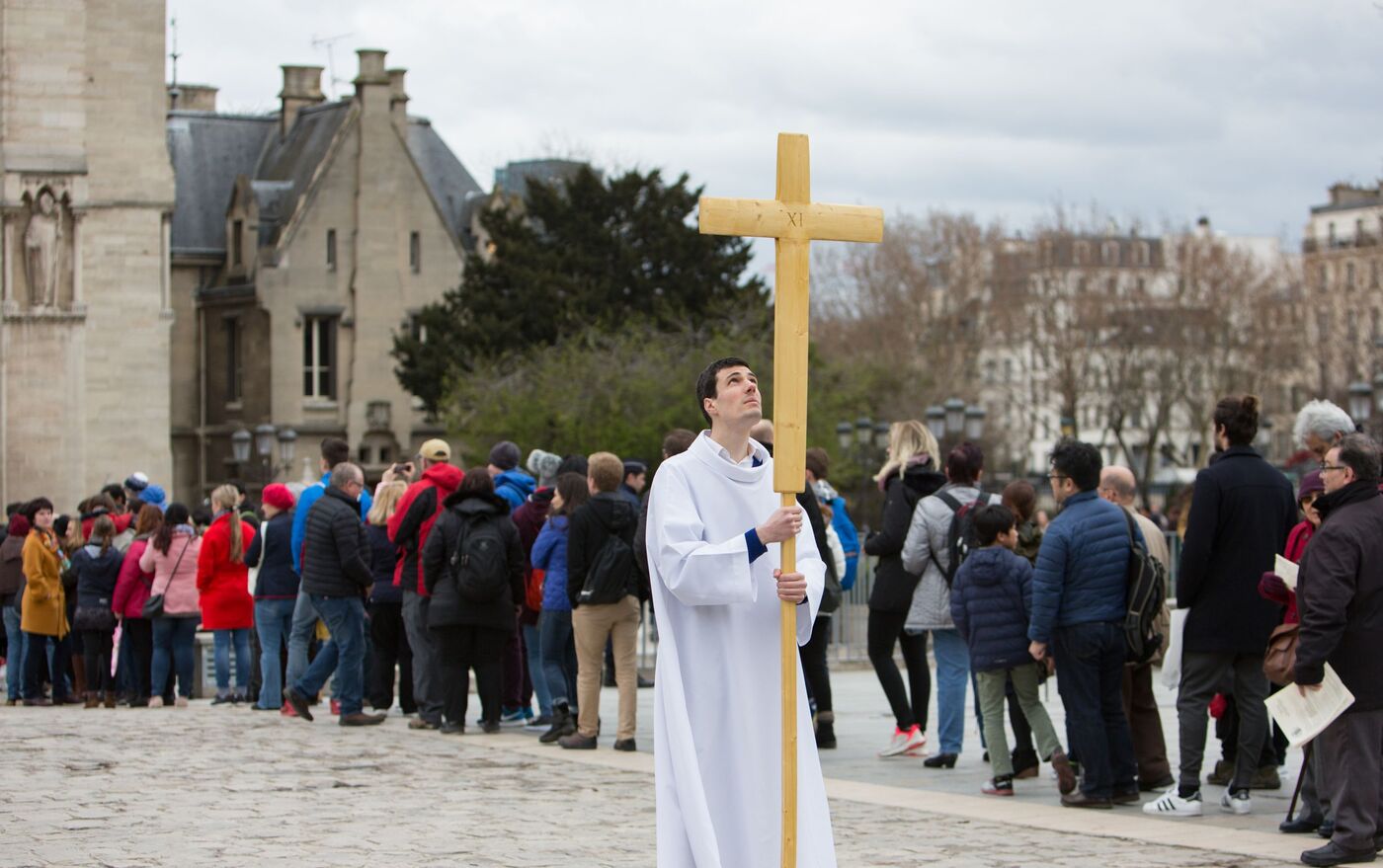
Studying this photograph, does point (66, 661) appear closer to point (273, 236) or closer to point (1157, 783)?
point (1157, 783)

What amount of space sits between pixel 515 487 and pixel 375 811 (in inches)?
215

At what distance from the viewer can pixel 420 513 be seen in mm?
15922

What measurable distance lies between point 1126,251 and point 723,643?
237ft

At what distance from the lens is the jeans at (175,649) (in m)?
18.4

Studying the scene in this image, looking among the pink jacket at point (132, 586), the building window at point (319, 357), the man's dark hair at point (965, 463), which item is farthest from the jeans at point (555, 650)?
the building window at point (319, 357)

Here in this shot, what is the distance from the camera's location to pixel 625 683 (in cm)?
1455

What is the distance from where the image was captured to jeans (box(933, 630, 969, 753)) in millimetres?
13680

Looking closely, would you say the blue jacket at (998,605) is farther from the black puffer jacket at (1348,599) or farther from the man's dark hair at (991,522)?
the black puffer jacket at (1348,599)

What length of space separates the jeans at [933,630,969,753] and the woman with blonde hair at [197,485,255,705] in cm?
669

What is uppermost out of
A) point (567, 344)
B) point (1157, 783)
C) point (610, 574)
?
point (567, 344)

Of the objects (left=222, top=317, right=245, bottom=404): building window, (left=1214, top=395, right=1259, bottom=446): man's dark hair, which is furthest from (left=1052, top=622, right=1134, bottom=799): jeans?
(left=222, top=317, right=245, bottom=404): building window

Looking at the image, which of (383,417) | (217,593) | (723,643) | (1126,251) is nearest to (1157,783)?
(723,643)

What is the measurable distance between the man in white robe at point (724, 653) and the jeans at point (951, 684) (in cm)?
608

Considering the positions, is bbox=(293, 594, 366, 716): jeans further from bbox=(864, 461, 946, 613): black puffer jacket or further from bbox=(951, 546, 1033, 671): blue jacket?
bbox=(951, 546, 1033, 671): blue jacket
